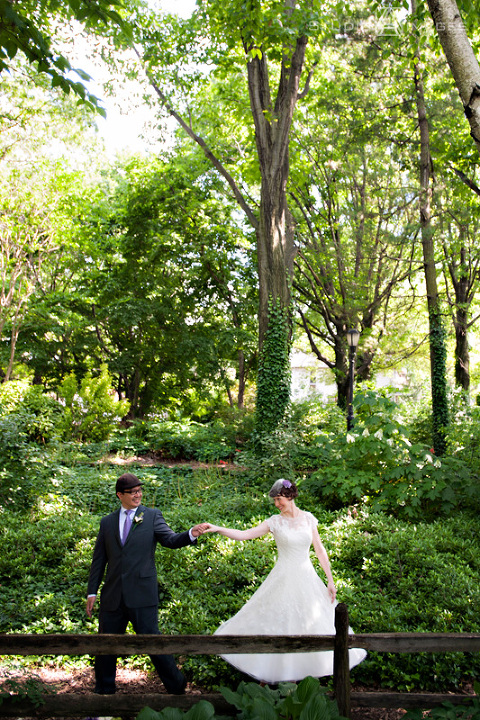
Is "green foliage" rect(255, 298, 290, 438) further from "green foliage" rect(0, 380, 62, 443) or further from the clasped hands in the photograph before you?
the clasped hands

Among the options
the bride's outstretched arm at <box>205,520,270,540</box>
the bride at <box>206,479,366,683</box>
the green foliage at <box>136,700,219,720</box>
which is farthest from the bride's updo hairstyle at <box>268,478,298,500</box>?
the green foliage at <box>136,700,219,720</box>

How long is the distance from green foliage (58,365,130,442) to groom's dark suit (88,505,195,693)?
1297cm

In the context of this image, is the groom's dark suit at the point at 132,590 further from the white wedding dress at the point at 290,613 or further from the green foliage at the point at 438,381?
the green foliage at the point at 438,381

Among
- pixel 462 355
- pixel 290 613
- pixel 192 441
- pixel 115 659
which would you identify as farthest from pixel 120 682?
pixel 462 355

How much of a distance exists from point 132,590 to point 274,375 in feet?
32.7

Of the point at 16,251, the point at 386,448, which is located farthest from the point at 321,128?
the point at 386,448

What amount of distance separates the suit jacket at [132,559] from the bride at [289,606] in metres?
0.45

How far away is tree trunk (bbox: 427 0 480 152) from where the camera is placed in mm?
3795

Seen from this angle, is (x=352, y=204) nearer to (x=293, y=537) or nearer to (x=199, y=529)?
(x=293, y=537)

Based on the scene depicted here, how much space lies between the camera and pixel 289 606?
447 centimetres

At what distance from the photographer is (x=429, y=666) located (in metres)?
4.64

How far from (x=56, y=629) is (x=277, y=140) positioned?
1223 cm

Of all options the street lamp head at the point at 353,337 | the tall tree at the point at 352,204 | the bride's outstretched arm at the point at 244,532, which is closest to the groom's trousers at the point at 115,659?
the bride's outstretched arm at the point at 244,532

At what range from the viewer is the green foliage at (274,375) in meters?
13.7
